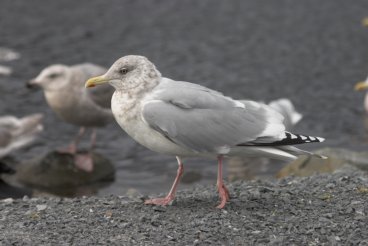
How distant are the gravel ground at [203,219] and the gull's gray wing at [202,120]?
591mm

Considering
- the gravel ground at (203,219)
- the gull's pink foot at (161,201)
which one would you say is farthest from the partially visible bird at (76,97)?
the gull's pink foot at (161,201)

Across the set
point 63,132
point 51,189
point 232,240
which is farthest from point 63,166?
point 232,240

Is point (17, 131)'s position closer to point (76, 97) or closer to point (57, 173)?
point (57, 173)

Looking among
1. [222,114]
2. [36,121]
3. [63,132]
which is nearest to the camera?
[222,114]

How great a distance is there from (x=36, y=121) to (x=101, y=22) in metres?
6.51

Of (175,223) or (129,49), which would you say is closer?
(175,223)

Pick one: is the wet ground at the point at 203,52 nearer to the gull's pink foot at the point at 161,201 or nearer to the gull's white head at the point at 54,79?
the gull's white head at the point at 54,79

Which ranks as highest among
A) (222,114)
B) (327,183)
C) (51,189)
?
(222,114)

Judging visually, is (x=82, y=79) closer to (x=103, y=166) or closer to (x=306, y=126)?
(x=103, y=166)

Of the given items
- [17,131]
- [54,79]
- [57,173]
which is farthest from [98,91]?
[17,131]

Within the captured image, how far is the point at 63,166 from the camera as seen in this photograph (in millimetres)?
10961

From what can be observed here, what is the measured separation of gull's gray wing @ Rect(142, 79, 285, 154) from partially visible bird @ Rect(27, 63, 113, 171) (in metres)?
4.52

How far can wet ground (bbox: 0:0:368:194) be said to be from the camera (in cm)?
1258

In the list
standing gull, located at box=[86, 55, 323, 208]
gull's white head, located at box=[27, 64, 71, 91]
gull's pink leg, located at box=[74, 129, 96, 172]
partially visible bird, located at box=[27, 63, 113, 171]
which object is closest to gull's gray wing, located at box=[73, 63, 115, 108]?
partially visible bird, located at box=[27, 63, 113, 171]
